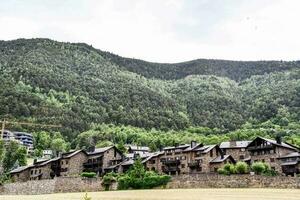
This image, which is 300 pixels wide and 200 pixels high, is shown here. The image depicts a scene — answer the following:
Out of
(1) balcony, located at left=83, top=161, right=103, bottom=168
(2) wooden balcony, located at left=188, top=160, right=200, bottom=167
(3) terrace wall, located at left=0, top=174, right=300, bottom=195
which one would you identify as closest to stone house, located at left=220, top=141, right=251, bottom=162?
(2) wooden balcony, located at left=188, top=160, right=200, bottom=167

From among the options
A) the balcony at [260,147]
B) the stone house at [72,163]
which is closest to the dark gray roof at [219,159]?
the balcony at [260,147]

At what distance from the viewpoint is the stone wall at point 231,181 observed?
73250 millimetres

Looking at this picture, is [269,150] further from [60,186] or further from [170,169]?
[60,186]

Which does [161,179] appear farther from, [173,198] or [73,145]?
[73,145]

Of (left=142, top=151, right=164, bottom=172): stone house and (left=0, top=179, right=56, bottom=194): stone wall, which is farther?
(left=142, top=151, right=164, bottom=172): stone house

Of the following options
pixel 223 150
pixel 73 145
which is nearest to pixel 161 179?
pixel 223 150

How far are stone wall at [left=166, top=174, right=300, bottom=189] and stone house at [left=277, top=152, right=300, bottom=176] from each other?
72.2 ft

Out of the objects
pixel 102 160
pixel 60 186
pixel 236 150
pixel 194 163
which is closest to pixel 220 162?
pixel 194 163

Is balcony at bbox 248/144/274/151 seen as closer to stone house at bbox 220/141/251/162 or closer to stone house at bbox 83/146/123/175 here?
stone house at bbox 220/141/251/162

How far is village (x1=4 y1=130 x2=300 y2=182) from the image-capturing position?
332 feet

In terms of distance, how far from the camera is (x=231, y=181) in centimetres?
7781

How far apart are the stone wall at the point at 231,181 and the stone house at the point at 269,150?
80.5 ft

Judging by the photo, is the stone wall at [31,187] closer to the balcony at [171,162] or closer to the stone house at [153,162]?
the stone house at [153,162]

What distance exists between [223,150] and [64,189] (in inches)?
1627
